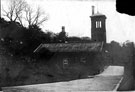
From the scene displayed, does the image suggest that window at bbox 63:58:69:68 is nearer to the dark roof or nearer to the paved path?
the dark roof

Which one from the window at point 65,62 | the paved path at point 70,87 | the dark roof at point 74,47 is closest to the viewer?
the paved path at point 70,87

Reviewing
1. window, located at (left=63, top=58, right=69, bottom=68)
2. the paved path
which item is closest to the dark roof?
window, located at (left=63, top=58, right=69, bottom=68)

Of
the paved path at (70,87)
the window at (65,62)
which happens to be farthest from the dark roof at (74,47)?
the paved path at (70,87)

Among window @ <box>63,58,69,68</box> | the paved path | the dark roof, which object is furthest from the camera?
window @ <box>63,58,69,68</box>

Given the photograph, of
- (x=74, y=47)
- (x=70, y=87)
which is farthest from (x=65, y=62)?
(x=70, y=87)

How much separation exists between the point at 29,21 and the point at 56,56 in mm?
15926

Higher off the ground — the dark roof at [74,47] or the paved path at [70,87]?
the dark roof at [74,47]

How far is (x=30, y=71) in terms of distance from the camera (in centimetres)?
2984

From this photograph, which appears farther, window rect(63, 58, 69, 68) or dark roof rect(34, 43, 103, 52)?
window rect(63, 58, 69, 68)

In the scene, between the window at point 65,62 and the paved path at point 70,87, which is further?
the window at point 65,62

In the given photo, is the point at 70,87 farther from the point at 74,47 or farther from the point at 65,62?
the point at 74,47

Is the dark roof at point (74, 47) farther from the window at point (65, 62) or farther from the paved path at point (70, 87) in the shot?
the paved path at point (70, 87)

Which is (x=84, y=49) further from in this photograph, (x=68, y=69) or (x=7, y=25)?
(x=7, y=25)

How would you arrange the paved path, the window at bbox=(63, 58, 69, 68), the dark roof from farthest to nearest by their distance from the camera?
the window at bbox=(63, 58, 69, 68) < the dark roof < the paved path
